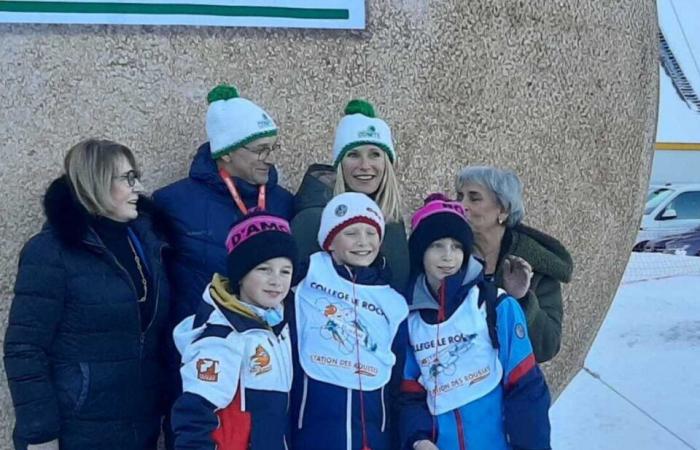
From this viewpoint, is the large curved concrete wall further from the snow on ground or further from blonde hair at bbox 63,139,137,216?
the snow on ground

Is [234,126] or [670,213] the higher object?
[234,126]

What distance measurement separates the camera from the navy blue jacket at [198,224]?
2.64 metres

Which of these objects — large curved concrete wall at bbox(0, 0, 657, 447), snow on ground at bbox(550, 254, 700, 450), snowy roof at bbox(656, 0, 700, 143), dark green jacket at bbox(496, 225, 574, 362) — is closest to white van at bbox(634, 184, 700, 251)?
snowy roof at bbox(656, 0, 700, 143)

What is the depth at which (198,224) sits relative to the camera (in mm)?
2646

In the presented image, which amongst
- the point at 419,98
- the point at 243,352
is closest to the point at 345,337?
the point at 243,352

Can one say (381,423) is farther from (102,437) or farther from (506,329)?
(102,437)

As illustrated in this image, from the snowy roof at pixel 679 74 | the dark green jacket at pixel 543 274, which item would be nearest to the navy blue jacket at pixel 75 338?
the dark green jacket at pixel 543 274

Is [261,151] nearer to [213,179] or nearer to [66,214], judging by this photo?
[213,179]

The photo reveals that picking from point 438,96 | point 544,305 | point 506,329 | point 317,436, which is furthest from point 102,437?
point 438,96

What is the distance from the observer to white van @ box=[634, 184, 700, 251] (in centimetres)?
1288

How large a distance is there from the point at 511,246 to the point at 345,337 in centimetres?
66

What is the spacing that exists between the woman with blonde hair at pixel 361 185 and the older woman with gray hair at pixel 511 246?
224mm

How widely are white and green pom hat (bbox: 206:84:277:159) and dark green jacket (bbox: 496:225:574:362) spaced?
0.79 m

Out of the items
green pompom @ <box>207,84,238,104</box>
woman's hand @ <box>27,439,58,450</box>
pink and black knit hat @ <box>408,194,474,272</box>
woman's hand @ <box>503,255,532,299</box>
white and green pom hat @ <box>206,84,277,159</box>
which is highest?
green pompom @ <box>207,84,238,104</box>
